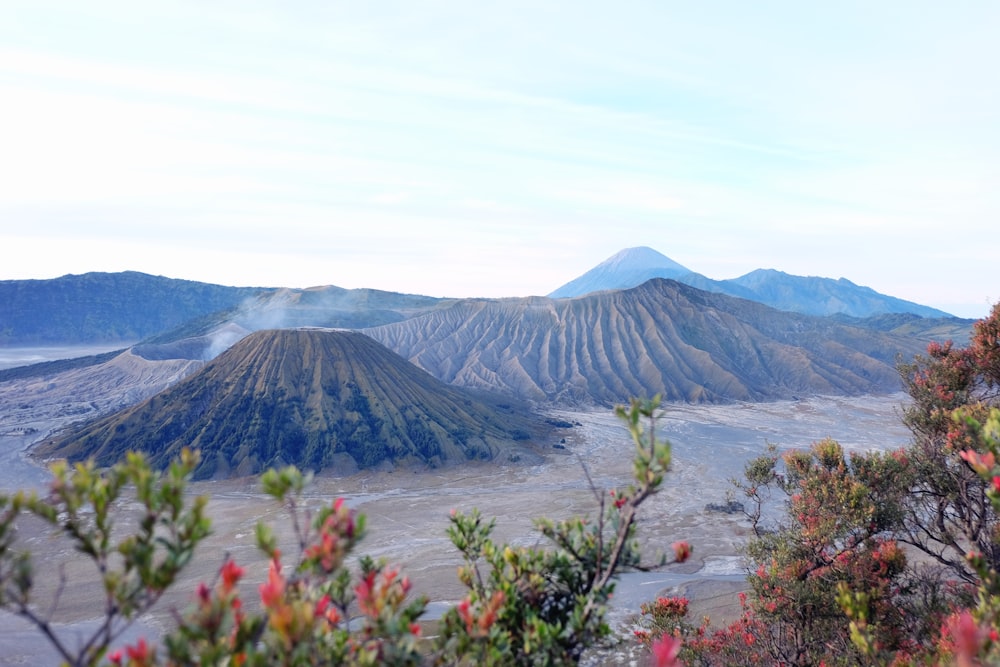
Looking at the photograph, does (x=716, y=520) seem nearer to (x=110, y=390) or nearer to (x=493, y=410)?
(x=493, y=410)

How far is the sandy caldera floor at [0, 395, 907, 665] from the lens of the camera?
26.4 meters

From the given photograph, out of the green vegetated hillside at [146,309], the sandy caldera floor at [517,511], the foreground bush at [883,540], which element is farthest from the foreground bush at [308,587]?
the green vegetated hillside at [146,309]

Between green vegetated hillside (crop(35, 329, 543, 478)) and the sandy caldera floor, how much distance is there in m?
3.25

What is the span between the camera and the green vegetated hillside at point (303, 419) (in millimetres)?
49625

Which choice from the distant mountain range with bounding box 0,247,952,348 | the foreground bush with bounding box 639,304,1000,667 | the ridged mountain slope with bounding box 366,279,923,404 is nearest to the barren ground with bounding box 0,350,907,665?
the foreground bush with bounding box 639,304,1000,667

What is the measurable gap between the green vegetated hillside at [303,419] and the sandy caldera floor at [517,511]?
325 centimetres

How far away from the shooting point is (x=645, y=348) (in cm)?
9312

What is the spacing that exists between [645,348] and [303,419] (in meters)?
57.5

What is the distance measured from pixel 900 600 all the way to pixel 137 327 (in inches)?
6843

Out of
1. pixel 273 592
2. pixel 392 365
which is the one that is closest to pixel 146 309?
pixel 392 365

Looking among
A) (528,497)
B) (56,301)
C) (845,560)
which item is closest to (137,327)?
(56,301)

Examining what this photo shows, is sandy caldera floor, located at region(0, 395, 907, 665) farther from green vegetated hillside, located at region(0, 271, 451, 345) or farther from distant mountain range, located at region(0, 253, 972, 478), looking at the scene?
green vegetated hillside, located at region(0, 271, 451, 345)

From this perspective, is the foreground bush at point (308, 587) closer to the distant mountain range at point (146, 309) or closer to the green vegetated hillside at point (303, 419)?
the green vegetated hillside at point (303, 419)

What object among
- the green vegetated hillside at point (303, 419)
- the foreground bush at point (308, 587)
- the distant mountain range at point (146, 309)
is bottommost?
the green vegetated hillside at point (303, 419)
